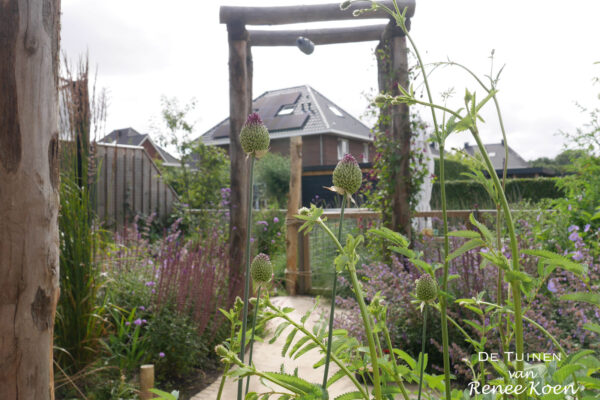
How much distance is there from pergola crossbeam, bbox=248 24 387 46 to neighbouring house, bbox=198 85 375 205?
12.8m

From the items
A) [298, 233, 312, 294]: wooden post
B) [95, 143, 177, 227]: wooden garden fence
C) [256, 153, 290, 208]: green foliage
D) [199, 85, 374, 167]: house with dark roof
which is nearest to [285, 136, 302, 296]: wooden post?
[298, 233, 312, 294]: wooden post

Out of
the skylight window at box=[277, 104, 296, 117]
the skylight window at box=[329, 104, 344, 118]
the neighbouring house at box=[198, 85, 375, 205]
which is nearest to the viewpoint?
A: the neighbouring house at box=[198, 85, 375, 205]

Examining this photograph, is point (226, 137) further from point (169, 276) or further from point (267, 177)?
point (169, 276)

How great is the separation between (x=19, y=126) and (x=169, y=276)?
170 cm

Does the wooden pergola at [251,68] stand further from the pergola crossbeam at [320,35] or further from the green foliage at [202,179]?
the green foliage at [202,179]

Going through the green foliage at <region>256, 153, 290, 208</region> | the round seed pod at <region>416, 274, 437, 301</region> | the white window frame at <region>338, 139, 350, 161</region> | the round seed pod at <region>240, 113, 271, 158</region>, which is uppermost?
the white window frame at <region>338, 139, 350, 161</region>

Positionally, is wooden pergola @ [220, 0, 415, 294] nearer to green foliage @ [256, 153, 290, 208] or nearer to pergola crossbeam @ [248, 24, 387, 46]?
pergola crossbeam @ [248, 24, 387, 46]

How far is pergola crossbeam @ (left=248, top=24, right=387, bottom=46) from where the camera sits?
452 cm

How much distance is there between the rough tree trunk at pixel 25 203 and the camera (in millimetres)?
1491

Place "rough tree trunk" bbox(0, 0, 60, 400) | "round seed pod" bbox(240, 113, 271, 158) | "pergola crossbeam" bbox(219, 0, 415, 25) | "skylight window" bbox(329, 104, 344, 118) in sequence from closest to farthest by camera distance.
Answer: "round seed pod" bbox(240, 113, 271, 158)
"rough tree trunk" bbox(0, 0, 60, 400)
"pergola crossbeam" bbox(219, 0, 415, 25)
"skylight window" bbox(329, 104, 344, 118)

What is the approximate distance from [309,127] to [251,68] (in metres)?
15.1

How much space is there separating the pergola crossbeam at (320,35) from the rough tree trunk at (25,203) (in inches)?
123

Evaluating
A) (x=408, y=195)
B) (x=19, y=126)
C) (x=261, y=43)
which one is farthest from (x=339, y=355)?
(x=261, y=43)

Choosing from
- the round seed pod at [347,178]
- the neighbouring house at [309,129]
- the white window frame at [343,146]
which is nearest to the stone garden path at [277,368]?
the round seed pod at [347,178]
